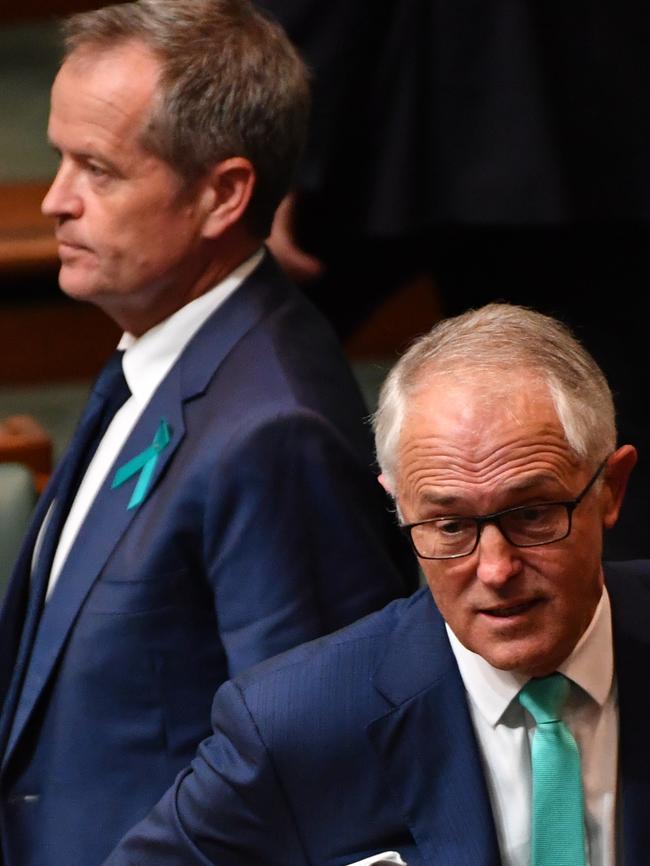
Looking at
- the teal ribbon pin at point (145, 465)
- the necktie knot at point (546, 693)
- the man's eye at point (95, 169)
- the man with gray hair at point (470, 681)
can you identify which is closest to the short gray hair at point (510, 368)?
the man with gray hair at point (470, 681)

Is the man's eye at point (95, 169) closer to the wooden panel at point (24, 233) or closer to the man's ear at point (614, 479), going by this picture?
the man's ear at point (614, 479)

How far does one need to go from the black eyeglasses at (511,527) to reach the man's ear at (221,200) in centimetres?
72

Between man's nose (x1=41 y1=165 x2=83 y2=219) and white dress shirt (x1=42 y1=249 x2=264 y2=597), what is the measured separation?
7.5 inches

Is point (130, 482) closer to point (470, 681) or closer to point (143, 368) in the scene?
point (143, 368)

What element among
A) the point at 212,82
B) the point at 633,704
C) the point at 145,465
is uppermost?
the point at 212,82

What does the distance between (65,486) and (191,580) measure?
0.35 metres

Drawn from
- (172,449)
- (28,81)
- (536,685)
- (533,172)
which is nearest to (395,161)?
(533,172)

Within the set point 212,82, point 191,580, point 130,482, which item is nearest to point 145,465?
point 130,482

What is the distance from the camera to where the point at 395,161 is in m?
2.92

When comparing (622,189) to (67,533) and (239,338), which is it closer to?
(239,338)

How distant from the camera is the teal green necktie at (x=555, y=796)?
1953 mm

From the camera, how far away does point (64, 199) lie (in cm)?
257

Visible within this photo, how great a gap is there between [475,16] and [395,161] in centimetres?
25

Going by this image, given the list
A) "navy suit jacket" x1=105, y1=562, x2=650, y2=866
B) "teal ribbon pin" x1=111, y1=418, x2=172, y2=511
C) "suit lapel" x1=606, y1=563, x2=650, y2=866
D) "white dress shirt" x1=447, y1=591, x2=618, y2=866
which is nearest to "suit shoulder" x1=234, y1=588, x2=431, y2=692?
"navy suit jacket" x1=105, y1=562, x2=650, y2=866
